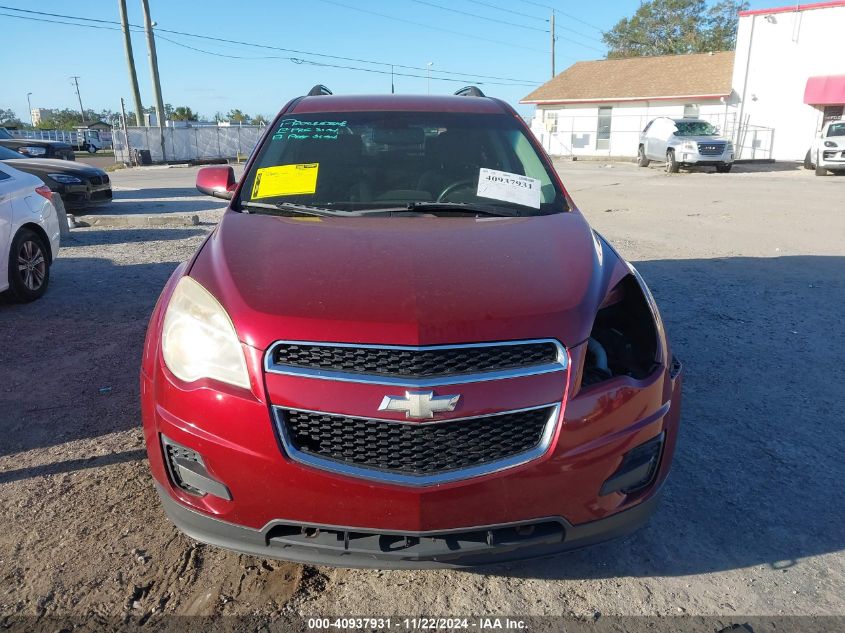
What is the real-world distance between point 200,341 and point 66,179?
11.3 m

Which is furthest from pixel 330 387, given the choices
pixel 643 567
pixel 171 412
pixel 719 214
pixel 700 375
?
pixel 719 214

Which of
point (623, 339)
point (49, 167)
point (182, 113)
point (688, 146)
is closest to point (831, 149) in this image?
point (688, 146)

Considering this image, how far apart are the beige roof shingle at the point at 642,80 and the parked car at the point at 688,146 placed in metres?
8.73

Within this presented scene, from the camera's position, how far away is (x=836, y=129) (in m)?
22.0

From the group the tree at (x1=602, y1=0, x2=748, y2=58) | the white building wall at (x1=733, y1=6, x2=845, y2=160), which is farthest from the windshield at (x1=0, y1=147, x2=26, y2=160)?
the tree at (x1=602, y1=0, x2=748, y2=58)

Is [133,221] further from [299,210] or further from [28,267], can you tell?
[299,210]

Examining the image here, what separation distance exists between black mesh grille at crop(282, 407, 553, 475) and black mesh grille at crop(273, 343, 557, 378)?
15 centimetres

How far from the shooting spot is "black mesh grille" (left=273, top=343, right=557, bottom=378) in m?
2.01

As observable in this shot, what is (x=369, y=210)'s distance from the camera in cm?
322

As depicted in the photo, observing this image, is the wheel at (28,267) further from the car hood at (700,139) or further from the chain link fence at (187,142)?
the chain link fence at (187,142)

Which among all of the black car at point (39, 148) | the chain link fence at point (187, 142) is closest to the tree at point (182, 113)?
the chain link fence at point (187, 142)

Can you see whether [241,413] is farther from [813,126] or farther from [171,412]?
[813,126]

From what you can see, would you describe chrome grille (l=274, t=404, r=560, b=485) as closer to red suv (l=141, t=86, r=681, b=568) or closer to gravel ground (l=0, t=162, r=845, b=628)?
red suv (l=141, t=86, r=681, b=568)

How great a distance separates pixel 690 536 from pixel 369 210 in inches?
80.4
